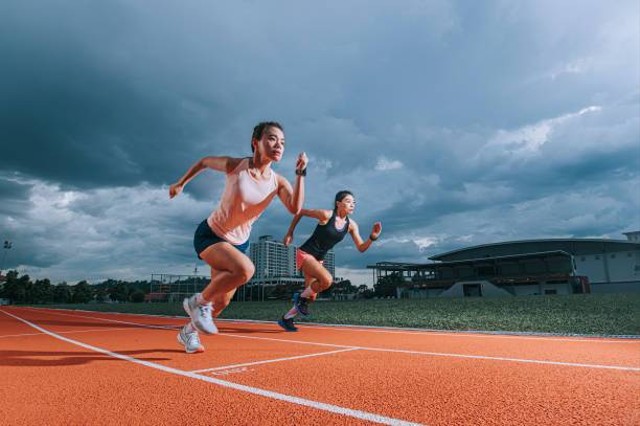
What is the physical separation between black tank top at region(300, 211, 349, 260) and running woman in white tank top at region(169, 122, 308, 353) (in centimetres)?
319

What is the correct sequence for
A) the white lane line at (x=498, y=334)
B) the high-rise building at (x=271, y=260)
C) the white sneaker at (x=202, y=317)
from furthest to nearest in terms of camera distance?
the high-rise building at (x=271, y=260), the white lane line at (x=498, y=334), the white sneaker at (x=202, y=317)

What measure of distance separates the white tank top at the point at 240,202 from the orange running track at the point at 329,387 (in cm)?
152

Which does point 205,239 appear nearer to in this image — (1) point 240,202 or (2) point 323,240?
(1) point 240,202

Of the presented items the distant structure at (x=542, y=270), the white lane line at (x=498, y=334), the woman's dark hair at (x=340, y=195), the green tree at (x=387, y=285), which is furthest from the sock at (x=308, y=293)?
the green tree at (x=387, y=285)

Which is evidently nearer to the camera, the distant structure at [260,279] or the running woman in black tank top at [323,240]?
the running woman in black tank top at [323,240]

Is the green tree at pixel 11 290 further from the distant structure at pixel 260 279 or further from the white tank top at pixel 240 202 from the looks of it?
the white tank top at pixel 240 202

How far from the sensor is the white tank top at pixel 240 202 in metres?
4.23

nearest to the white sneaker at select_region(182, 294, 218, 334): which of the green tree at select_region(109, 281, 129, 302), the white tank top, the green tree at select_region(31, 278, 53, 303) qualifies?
the white tank top

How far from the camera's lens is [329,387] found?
122 inches

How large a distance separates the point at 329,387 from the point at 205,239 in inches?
93.3

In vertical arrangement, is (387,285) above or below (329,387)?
below

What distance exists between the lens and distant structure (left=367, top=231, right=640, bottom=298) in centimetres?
5328

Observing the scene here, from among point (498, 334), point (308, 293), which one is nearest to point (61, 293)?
point (308, 293)

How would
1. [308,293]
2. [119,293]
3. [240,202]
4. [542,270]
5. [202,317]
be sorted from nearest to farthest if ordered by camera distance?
[240,202], [202,317], [308,293], [542,270], [119,293]
